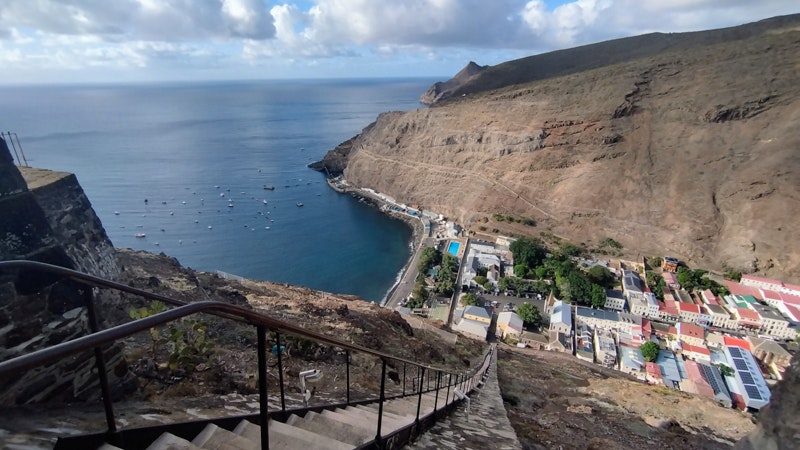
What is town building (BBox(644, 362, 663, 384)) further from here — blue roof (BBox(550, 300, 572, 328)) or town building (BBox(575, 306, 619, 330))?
blue roof (BBox(550, 300, 572, 328))

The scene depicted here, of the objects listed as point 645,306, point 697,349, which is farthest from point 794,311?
point 697,349

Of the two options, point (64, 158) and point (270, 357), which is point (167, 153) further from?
point (270, 357)

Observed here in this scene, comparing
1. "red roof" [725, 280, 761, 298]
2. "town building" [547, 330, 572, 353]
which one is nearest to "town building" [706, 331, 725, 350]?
"red roof" [725, 280, 761, 298]

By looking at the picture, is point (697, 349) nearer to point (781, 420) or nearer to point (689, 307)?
point (689, 307)

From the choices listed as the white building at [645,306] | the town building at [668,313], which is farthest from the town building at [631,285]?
the town building at [668,313]

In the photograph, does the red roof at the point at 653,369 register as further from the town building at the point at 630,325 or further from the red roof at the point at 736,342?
the red roof at the point at 736,342

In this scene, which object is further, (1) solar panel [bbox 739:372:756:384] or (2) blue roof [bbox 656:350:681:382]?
(2) blue roof [bbox 656:350:681:382]
